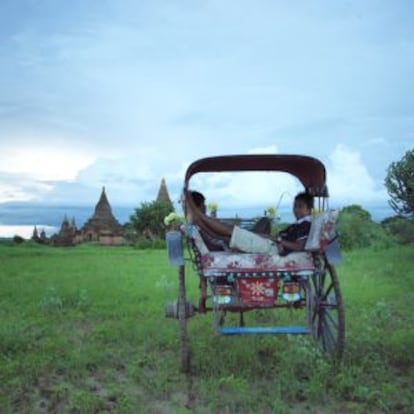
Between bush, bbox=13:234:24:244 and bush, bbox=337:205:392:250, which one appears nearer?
bush, bbox=337:205:392:250

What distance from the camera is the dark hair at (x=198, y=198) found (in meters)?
5.34

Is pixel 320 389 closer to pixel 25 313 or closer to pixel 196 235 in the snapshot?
pixel 196 235

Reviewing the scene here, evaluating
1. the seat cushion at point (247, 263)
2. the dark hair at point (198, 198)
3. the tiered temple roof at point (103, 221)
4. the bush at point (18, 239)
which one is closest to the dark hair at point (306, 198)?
the seat cushion at point (247, 263)

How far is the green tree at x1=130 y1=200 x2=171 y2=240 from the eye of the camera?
1703 inches

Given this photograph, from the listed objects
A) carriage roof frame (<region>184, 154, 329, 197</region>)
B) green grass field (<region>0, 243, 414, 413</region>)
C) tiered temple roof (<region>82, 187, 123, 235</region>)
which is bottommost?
green grass field (<region>0, 243, 414, 413</region>)

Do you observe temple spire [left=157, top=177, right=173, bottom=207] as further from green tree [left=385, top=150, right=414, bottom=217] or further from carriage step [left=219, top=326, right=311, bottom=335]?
carriage step [left=219, top=326, right=311, bottom=335]

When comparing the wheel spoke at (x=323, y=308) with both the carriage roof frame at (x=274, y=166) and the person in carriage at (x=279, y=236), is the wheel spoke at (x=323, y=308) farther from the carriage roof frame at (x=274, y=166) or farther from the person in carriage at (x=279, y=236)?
the carriage roof frame at (x=274, y=166)

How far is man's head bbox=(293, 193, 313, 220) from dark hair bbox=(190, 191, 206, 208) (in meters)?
1.07

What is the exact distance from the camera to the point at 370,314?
23.7 feet

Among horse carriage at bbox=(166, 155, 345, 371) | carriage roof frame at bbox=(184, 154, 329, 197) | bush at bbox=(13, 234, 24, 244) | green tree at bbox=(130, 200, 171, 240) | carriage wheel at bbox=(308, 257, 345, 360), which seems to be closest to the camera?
horse carriage at bbox=(166, 155, 345, 371)

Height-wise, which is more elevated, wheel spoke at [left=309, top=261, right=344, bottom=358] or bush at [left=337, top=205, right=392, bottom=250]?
bush at [left=337, top=205, right=392, bottom=250]

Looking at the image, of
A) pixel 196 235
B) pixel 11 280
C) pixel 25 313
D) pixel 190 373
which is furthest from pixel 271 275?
pixel 11 280

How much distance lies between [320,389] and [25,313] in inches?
207

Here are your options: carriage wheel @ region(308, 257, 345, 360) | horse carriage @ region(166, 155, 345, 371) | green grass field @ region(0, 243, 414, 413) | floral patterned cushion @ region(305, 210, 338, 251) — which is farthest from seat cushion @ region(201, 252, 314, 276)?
green grass field @ region(0, 243, 414, 413)
